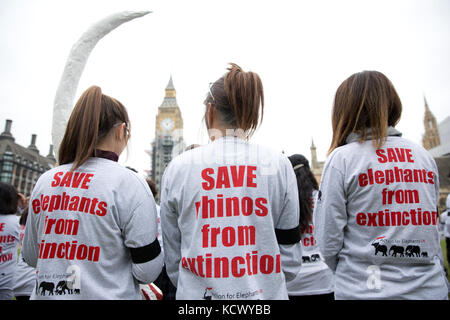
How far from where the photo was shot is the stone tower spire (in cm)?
6469

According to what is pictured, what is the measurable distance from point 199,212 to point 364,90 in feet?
4.22

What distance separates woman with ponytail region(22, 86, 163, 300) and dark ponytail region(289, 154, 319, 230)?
1720mm

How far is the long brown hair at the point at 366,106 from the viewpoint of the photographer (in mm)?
1650

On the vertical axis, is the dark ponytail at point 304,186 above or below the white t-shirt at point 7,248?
above

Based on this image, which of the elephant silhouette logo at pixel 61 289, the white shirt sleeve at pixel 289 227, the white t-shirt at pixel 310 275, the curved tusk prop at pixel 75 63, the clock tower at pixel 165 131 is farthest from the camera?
the clock tower at pixel 165 131

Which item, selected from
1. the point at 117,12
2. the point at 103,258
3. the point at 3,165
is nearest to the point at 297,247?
the point at 103,258

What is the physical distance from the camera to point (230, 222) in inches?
49.8

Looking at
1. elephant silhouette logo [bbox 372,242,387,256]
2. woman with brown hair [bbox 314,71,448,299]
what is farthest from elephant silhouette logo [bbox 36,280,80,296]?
elephant silhouette logo [bbox 372,242,387,256]

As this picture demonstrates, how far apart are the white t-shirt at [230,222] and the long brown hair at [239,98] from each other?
→ 119mm

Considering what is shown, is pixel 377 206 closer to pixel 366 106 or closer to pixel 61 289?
pixel 366 106

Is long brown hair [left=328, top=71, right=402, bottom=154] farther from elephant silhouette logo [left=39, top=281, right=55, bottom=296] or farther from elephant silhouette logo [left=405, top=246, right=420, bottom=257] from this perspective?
elephant silhouette logo [left=39, top=281, right=55, bottom=296]

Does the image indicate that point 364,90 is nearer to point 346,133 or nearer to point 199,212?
point 346,133

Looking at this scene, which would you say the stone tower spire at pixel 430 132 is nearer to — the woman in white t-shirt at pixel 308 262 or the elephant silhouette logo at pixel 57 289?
the woman in white t-shirt at pixel 308 262

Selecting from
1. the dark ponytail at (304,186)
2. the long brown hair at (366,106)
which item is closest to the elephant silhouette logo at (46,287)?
the long brown hair at (366,106)
